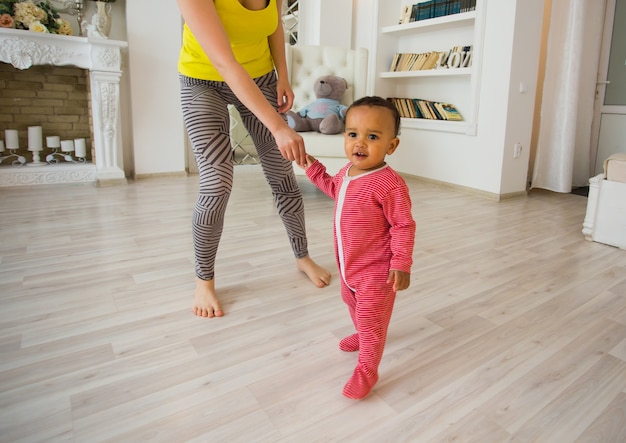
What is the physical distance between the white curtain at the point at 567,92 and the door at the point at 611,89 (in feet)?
0.28

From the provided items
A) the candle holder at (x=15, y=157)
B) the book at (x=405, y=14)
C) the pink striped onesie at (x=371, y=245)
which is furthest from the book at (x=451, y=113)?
the candle holder at (x=15, y=157)

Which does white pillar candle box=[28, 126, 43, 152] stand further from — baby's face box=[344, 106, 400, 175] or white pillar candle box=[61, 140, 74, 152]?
baby's face box=[344, 106, 400, 175]

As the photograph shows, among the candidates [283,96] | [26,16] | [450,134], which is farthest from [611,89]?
[26,16]

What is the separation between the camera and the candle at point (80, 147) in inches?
140

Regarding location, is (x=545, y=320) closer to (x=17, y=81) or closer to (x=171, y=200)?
(x=171, y=200)

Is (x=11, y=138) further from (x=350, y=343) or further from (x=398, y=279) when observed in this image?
(x=398, y=279)

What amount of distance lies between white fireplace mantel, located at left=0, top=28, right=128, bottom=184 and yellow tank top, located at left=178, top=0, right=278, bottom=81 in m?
2.28

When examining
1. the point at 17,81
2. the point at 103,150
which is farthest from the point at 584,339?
the point at 17,81

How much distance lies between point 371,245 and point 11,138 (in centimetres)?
338

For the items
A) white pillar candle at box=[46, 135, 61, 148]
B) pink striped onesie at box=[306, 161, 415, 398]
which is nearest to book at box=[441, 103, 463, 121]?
pink striped onesie at box=[306, 161, 415, 398]

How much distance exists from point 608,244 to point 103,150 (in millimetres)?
3313

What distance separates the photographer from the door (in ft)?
11.8

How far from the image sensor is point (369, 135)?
95cm

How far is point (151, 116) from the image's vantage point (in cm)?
366
